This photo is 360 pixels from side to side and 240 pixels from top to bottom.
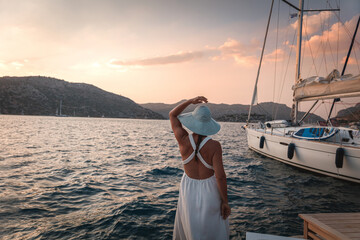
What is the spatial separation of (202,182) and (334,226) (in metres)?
2.22

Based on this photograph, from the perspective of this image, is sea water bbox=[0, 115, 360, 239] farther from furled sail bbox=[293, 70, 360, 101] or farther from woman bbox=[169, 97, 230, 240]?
furled sail bbox=[293, 70, 360, 101]

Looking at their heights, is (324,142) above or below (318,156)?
above

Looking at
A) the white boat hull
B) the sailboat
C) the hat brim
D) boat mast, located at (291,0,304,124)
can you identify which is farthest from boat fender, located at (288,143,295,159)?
the hat brim

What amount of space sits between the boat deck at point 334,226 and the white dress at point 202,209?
1.55m

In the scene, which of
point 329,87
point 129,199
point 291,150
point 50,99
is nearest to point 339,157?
point 291,150

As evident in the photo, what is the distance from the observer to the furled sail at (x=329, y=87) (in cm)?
864

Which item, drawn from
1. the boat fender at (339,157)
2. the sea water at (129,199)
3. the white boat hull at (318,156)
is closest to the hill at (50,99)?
the sea water at (129,199)

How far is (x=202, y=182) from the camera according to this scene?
2.47m

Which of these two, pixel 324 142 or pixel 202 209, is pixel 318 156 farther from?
pixel 202 209

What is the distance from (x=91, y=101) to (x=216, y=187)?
19743cm

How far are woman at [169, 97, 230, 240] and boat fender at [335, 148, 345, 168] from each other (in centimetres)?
854

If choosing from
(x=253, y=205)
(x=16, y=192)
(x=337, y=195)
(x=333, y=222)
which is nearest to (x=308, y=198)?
(x=337, y=195)

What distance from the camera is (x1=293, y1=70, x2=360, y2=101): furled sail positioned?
8641 millimetres

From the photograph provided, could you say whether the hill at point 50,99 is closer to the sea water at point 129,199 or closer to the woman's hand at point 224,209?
the sea water at point 129,199
